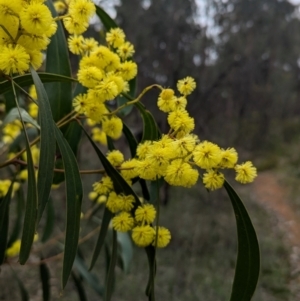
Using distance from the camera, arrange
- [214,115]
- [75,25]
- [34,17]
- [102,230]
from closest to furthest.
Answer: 1. [34,17]
2. [75,25]
3. [102,230]
4. [214,115]

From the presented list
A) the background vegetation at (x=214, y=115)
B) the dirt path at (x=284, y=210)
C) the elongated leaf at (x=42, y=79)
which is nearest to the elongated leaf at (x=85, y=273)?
the elongated leaf at (x=42, y=79)

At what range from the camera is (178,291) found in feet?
12.0

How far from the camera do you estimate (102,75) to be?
59 centimetres

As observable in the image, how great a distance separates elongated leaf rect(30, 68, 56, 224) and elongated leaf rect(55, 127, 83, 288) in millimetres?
55

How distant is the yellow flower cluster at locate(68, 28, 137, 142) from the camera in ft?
1.87

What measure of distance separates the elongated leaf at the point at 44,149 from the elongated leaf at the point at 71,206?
55 mm

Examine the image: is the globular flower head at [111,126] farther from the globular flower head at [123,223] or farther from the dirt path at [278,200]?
the dirt path at [278,200]

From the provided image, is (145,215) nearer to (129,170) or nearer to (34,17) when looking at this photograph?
(129,170)

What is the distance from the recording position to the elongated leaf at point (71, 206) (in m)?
0.54

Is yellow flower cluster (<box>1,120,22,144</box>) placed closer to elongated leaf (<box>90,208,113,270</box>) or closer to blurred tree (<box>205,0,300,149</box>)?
elongated leaf (<box>90,208,113,270</box>)

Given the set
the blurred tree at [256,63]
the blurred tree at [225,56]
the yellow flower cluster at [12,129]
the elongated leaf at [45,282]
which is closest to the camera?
the yellow flower cluster at [12,129]

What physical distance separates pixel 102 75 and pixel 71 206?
0.59 feet

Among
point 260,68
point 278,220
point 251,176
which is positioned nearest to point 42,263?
point 251,176

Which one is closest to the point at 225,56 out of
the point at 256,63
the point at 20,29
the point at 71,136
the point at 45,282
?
the point at 256,63
